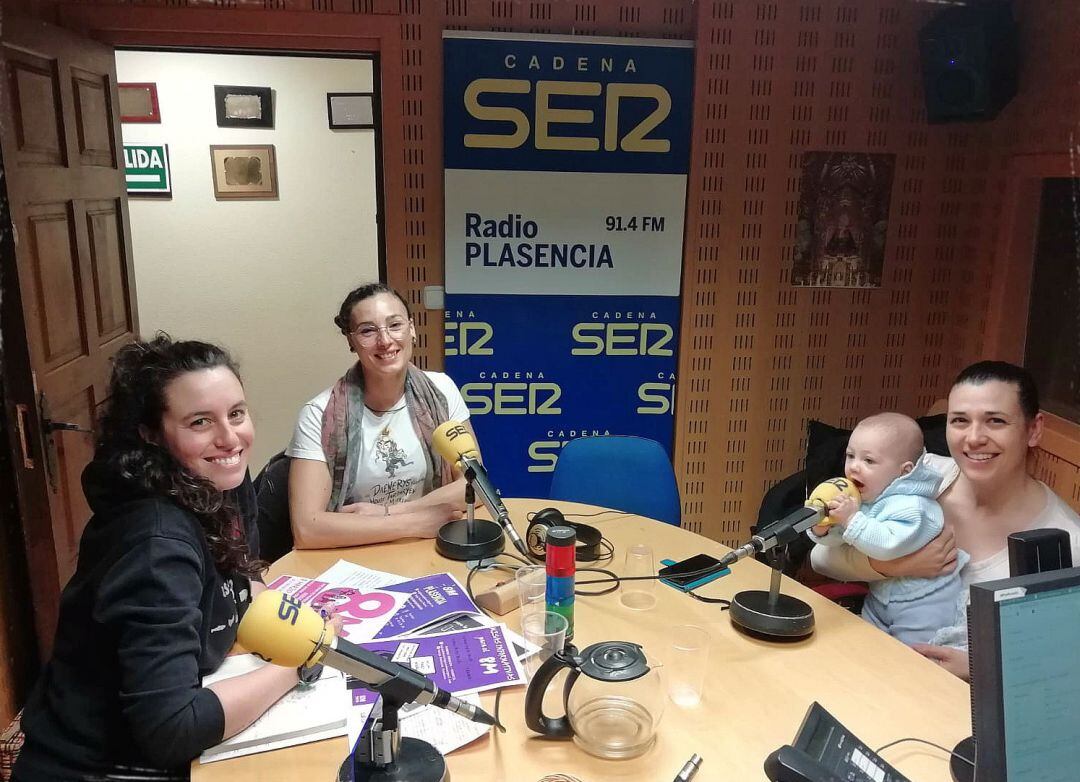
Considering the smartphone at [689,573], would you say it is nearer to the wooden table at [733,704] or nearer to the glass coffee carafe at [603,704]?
the wooden table at [733,704]

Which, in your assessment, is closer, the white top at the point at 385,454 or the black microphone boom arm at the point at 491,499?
the black microphone boom arm at the point at 491,499

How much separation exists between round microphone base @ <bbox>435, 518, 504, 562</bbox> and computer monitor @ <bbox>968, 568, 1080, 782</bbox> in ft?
4.27

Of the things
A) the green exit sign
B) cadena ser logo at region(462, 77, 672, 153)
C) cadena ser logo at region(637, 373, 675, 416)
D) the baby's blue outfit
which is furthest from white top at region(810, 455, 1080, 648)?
the green exit sign

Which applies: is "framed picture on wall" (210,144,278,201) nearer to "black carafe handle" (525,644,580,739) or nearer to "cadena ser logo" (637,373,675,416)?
"cadena ser logo" (637,373,675,416)

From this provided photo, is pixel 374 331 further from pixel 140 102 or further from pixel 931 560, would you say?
pixel 140 102

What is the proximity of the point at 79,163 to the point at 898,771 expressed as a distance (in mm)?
2985

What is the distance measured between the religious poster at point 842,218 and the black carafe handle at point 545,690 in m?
2.68


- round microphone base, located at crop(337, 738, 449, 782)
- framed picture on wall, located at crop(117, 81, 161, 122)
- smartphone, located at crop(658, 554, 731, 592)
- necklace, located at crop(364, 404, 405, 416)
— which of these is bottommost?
smartphone, located at crop(658, 554, 731, 592)

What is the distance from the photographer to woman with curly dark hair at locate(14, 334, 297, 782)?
→ 1.23 m

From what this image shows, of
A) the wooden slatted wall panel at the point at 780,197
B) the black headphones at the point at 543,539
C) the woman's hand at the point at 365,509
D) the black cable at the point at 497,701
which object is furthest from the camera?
the wooden slatted wall panel at the point at 780,197

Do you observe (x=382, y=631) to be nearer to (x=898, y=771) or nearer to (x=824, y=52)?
(x=898, y=771)

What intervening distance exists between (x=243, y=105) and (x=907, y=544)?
12.8 ft

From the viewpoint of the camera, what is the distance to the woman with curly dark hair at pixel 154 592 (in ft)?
4.03

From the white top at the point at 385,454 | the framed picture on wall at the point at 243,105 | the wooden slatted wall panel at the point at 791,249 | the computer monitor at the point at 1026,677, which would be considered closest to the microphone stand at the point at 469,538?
the white top at the point at 385,454
